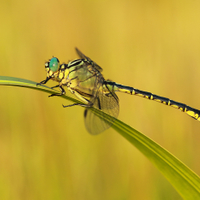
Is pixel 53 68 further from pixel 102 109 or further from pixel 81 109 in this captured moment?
pixel 81 109

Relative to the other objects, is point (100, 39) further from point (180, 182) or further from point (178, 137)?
point (180, 182)

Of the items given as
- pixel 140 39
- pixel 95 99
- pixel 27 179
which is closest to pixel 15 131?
pixel 27 179

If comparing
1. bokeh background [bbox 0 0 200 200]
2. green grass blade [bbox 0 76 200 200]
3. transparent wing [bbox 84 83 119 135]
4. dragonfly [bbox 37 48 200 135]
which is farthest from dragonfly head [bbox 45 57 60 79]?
green grass blade [bbox 0 76 200 200]

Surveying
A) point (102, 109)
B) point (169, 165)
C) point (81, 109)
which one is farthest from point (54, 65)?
point (169, 165)

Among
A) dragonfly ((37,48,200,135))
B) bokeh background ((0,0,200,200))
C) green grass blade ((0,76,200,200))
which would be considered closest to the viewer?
green grass blade ((0,76,200,200))

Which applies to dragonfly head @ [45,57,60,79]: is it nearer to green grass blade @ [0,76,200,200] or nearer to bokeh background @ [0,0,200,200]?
bokeh background @ [0,0,200,200]
